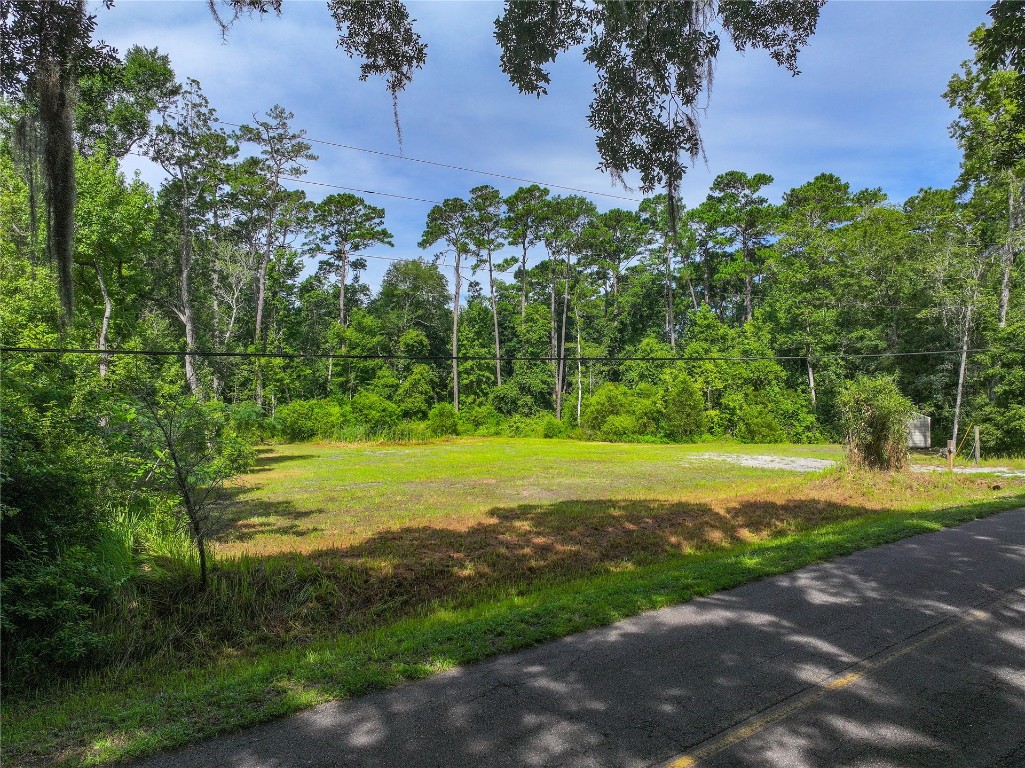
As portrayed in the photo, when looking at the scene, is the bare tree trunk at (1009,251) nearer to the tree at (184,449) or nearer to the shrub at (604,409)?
the shrub at (604,409)

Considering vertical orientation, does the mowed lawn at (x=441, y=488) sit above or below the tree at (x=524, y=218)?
below

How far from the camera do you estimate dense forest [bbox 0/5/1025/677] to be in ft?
16.9

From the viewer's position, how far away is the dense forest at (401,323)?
202 inches

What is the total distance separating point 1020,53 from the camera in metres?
3.44

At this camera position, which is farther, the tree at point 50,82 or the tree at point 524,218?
the tree at point 524,218

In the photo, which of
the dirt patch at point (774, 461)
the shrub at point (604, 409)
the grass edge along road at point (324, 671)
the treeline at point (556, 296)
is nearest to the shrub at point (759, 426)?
the treeline at point (556, 296)

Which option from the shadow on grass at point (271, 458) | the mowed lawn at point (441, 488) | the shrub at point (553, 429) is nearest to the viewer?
the mowed lawn at point (441, 488)

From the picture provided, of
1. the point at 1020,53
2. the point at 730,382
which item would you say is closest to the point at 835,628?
the point at 1020,53

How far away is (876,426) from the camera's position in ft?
45.9

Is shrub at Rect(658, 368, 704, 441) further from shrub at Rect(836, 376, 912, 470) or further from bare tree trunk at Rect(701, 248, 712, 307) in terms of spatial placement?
shrub at Rect(836, 376, 912, 470)

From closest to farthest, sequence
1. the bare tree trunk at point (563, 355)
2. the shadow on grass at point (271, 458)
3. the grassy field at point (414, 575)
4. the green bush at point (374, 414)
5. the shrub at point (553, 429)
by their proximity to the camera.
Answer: the grassy field at point (414, 575), the shadow on grass at point (271, 458), the green bush at point (374, 414), the shrub at point (553, 429), the bare tree trunk at point (563, 355)

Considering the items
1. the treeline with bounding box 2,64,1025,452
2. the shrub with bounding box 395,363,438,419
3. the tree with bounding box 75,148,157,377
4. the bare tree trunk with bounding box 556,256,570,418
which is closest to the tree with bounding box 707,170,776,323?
the treeline with bounding box 2,64,1025,452

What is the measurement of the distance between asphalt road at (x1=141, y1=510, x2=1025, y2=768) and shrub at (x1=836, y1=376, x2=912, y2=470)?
10.2 metres

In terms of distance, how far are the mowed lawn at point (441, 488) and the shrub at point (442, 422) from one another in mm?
8189
